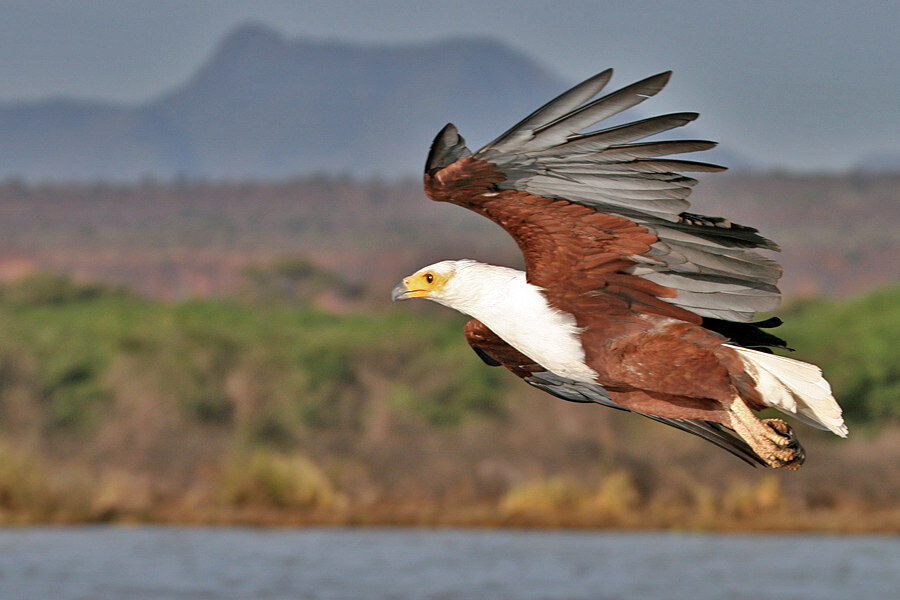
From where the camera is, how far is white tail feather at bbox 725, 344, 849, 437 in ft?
21.6

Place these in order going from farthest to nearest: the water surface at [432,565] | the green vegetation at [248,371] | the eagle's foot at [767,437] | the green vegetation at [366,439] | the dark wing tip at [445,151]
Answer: the green vegetation at [248,371]
the green vegetation at [366,439]
the water surface at [432,565]
the dark wing tip at [445,151]
the eagle's foot at [767,437]

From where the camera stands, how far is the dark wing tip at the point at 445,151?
6723mm

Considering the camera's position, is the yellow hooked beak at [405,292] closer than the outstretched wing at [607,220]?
No

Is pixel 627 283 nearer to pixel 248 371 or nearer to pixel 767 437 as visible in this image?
pixel 767 437

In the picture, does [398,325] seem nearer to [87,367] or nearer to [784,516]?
[87,367]

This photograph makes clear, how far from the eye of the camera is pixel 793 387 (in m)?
6.61

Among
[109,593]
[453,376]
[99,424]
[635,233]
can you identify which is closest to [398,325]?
[453,376]

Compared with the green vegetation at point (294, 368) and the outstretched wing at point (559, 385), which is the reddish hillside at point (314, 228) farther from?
the outstretched wing at point (559, 385)

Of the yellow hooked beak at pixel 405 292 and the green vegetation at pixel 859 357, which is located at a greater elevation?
the yellow hooked beak at pixel 405 292

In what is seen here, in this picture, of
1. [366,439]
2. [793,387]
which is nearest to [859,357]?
[366,439]

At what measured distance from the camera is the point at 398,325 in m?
42.8

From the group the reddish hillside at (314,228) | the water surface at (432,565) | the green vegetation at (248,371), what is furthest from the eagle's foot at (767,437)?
the reddish hillside at (314,228)

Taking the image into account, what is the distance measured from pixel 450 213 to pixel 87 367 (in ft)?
155

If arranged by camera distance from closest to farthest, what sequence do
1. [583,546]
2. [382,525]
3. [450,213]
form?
[583,546]
[382,525]
[450,213]
